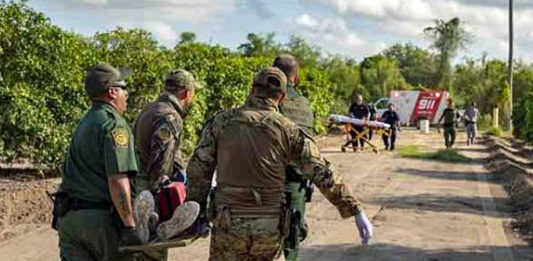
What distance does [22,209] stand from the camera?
1194cm

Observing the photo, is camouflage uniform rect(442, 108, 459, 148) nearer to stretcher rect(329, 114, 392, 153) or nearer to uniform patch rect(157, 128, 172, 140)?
stretcher rect(329, 114, 392, 153)

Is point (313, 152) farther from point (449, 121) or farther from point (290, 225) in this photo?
point (449, 121)

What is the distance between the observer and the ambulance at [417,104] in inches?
2183

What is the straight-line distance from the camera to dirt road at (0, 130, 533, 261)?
10.1m

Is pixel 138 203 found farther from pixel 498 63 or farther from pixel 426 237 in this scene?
pixel 498 63

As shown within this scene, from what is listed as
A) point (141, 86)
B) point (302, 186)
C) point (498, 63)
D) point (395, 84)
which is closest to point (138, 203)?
point (302, 186)

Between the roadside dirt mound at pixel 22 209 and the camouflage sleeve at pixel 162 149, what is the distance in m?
5.11

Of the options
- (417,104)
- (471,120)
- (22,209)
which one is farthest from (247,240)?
(417,104)

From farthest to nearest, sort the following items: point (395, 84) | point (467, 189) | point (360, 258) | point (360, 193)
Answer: point (395, 84) < point (467, 189) < point (360, 193) < point (360, 258)

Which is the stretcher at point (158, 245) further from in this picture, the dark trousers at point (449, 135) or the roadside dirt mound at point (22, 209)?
the dark trousers at point (449, 135)

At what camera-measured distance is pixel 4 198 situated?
11.9 metres

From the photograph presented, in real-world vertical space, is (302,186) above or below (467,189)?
above

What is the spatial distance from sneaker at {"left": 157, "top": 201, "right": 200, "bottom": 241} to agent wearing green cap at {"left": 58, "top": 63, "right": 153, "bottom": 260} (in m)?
0.14

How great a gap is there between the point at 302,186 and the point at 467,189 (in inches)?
Result: 461
